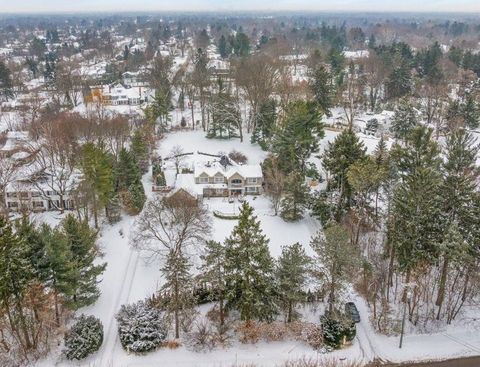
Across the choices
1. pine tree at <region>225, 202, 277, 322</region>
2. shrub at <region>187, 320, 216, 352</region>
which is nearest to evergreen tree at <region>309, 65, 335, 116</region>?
pine tree at <region>225, 202, 277, 322</region>

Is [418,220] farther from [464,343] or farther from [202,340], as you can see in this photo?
[202,340]

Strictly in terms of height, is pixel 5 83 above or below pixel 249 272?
above

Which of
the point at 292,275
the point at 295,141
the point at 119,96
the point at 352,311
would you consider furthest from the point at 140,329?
the point at 119,96

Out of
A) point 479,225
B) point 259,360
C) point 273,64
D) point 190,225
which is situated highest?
point 273,64

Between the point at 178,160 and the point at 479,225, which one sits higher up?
the point at 479,225

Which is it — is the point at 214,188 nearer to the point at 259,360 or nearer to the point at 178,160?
the point at 178,160

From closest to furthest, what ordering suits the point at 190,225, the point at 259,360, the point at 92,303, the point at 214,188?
the point at 259,360 < the point at 92,303 < the point at 190,225 < the point at 214,188

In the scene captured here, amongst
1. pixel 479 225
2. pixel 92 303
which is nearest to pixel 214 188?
pixel 92 303
